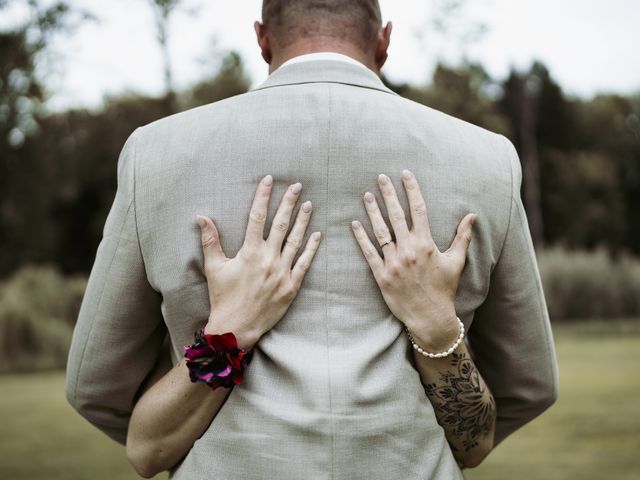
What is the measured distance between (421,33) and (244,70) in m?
4.06

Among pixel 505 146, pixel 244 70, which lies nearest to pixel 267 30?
pixel 505 146

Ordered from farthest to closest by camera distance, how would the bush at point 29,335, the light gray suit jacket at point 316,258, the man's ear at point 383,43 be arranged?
the bush at point 29,335
the man's ear at point 383,43
the light gray suit jacket at point 316,258

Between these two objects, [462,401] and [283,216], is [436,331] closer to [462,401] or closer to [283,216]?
[462,401]

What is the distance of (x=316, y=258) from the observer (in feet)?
5.22

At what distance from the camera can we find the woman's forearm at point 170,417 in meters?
1.64

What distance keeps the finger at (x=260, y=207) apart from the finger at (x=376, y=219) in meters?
0.20

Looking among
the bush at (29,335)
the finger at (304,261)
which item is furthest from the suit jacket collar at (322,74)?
the bush at (29,335)

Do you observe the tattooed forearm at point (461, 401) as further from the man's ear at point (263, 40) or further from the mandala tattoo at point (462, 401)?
the man's ear at point (263, 40)

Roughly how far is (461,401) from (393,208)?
487mm

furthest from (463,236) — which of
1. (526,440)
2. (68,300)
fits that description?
(68,300)

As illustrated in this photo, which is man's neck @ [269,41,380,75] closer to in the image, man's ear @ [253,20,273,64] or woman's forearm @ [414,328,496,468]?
man's ear @ [253,20,273,64]

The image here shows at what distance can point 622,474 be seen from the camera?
16.4ft

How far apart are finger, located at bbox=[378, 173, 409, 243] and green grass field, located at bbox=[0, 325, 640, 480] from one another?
3.97 m

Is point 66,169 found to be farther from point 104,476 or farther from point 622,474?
point 622,474
